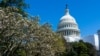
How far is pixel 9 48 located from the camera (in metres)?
33.6

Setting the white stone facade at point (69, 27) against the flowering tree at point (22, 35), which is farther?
the white stone facade at point (69, 27)

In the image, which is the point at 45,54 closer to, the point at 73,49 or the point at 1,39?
the point at 1,39

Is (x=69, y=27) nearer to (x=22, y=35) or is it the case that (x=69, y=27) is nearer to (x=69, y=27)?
(x=69, y=27)

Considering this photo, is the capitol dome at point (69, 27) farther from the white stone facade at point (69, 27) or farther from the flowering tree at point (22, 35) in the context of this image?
the flowering tree at point (22, 35)

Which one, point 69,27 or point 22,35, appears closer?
point 22,35

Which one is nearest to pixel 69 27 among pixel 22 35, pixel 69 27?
pixel 69 27

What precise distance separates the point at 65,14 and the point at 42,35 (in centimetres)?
11323

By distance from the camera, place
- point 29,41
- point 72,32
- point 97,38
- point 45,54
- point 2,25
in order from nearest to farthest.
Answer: point 2,25 → point 29,41 → point 45,54 → point 97,38 → point 72,32

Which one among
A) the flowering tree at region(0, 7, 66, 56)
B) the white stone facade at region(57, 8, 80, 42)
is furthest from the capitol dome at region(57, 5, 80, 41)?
the flowering tree at region(0, 7, 66, 56)

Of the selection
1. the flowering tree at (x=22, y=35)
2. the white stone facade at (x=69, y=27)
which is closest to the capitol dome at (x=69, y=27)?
the white stone facade at (x=69, y=27)

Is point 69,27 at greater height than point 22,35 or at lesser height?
greater

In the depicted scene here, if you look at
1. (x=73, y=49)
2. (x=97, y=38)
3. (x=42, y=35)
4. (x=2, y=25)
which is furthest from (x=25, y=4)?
(x=97, y=38)

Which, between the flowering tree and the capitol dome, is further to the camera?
the capitol dome

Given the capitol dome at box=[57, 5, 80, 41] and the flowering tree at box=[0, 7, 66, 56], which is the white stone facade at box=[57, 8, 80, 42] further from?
the flowering tree at box=[0, 7, 66, 56]
